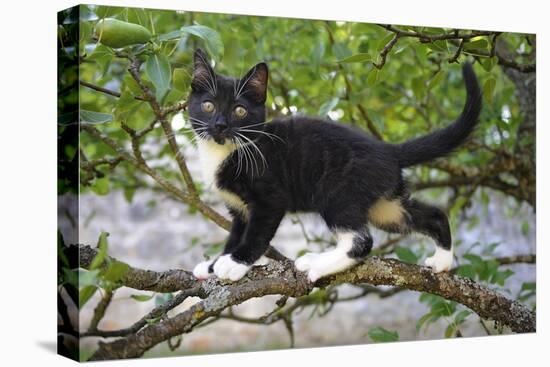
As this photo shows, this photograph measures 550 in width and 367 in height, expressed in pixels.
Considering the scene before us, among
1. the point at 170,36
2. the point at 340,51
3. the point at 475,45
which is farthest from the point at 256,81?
the point at 475,45

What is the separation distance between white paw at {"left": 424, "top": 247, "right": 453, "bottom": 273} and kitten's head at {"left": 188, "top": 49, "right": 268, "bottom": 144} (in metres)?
0.76

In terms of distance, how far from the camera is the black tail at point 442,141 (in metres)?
2.34

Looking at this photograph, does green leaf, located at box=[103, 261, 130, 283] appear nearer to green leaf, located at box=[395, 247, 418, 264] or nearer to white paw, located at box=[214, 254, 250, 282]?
white paw, located at box=[214, 254, 250, 282]

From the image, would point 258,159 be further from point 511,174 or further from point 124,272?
point 511,174

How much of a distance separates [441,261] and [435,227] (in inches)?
4.7

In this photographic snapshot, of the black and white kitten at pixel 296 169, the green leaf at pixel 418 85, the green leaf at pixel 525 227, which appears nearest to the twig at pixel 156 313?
the black and white kitten at pixel 296 169

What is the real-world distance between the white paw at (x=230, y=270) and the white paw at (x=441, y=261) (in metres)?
0.68

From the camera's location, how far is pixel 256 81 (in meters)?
2.29

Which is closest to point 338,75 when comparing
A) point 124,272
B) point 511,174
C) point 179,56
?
point 179,56

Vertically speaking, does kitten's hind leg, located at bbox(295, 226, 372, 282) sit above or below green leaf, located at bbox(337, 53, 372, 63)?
below

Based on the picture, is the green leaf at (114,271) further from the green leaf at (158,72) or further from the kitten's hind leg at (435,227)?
the kitten's hind leg at (435,227)

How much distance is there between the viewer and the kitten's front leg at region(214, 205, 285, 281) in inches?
83.9

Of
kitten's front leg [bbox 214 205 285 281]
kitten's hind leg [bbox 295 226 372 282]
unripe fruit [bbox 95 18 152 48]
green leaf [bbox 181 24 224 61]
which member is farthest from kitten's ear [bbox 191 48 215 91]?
kitten's hind leg [bbox 295 226 372 282]

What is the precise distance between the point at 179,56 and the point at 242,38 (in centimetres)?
28
